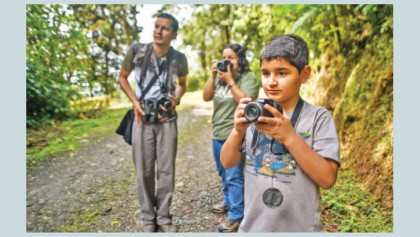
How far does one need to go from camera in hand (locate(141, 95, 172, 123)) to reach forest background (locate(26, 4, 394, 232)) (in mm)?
1036

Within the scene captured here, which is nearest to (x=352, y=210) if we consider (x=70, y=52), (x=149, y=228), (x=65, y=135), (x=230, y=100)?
(x=230, y=100)

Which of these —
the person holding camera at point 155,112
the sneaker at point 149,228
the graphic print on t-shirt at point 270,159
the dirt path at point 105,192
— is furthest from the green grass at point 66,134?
the graphic print on t-shirt at point 270,159

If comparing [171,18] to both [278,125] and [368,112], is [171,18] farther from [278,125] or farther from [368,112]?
[368,112]

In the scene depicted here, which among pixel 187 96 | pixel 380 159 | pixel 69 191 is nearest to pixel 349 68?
pixel 380 159

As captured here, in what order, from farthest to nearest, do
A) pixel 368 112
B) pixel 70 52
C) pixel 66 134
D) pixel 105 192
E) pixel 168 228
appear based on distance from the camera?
pixel 66 134 < pixel 70 52 < pixel 368 112 < pixel 105 192 < pixel 168 228

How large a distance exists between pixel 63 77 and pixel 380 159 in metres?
3.53

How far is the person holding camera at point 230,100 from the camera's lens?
2.44 m

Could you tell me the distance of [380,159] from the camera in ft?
9.32

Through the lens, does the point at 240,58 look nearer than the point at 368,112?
Yes

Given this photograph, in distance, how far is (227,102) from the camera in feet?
8.16

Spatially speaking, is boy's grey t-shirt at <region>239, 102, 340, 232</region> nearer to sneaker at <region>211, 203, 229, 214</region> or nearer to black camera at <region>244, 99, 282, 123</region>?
black camera at <region>244, 99, 282, 123</region>

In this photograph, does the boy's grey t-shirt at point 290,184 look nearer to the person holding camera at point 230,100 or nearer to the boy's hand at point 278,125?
the boy's hand at point 278,125

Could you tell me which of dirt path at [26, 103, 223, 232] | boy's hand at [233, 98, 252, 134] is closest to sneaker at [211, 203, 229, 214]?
dirt path at [26, 103, 223, 232]

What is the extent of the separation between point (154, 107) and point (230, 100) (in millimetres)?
568
